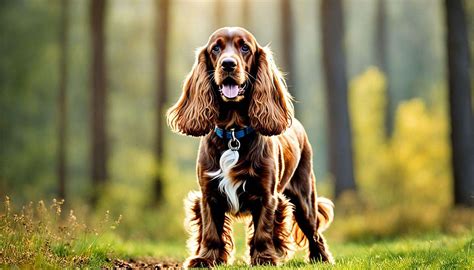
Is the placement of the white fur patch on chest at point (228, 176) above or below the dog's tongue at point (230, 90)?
below

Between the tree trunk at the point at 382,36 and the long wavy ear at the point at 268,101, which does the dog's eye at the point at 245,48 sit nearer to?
the long wavy ear at the point at 268,101

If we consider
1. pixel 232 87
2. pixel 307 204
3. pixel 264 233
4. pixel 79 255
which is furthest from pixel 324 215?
pixel 79 255

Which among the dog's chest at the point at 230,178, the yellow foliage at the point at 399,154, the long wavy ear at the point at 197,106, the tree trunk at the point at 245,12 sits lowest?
the yellow foliage at the point at 399,154

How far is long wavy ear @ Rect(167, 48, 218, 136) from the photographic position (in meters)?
5.80

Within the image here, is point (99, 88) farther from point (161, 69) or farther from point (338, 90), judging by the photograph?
point (338, 90)

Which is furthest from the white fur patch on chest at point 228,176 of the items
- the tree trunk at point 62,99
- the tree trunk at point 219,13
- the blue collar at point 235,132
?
the tree trunk at point 219,13

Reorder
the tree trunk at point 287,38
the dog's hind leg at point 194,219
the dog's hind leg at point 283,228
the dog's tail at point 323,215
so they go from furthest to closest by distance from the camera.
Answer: the tree trunk at point 287,38, the dog's tail at point 323,215, the dog's hind leg at point 194,219, the dog's hind leg at point 283,228

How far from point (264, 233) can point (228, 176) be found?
0.59 meters

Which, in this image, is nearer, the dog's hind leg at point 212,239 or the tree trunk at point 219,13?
the dog's hind leg at point 212,239

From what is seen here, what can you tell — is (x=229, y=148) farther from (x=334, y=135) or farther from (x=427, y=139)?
(x=427, y=139)

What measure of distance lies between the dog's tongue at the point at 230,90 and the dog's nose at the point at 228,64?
18 cm

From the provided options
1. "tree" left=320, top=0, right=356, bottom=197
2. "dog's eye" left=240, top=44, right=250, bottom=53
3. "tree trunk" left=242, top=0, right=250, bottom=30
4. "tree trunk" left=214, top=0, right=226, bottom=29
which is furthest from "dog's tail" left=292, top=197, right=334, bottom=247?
"tree trunk" left=214, top=0, right=226, bottom=29

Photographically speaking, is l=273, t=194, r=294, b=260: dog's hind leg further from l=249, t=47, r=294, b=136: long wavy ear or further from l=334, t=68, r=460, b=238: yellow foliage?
l=334, t=68, r=460, b=238: yellow foliage

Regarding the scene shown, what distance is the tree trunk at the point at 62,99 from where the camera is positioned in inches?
979
